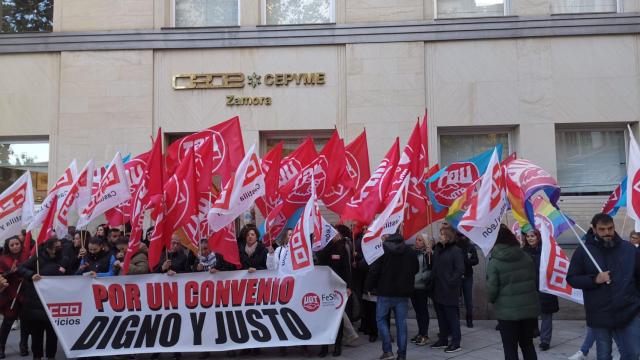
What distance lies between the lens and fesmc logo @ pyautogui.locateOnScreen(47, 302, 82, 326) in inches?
285

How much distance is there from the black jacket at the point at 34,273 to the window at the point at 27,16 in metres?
7.37

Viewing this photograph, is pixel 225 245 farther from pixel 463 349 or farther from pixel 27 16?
pixel 27 16

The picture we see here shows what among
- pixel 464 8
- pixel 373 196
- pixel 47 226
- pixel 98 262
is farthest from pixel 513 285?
pixel 464 8

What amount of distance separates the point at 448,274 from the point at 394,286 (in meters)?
1.06

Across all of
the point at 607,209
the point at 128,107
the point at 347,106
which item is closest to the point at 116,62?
the point at 128,107

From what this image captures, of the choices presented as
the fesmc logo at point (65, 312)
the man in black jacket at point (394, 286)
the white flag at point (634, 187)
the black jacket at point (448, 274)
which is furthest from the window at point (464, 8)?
the fesmc logo at point (65, 312)

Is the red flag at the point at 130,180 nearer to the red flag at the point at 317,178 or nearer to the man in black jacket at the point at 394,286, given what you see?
the red flag at the point at 317,178

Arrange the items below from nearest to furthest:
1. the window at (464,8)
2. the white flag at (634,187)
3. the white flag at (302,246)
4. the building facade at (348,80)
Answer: the white flag at (634,187) < the white flag at (302,246) < the building facade at (348,80) < the window at (464,8)

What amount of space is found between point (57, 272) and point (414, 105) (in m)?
7.61

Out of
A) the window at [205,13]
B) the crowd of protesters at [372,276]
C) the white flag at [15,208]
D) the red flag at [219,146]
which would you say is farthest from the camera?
the window at [205,13]

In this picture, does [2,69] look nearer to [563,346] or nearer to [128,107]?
[128,107]

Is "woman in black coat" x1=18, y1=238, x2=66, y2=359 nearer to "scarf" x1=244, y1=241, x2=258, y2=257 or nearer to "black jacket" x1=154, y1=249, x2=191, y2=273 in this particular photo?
"black jacket" x1=154, y1=249, x2=191, y2=273

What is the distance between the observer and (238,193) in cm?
720

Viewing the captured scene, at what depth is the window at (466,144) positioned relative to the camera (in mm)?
11727
